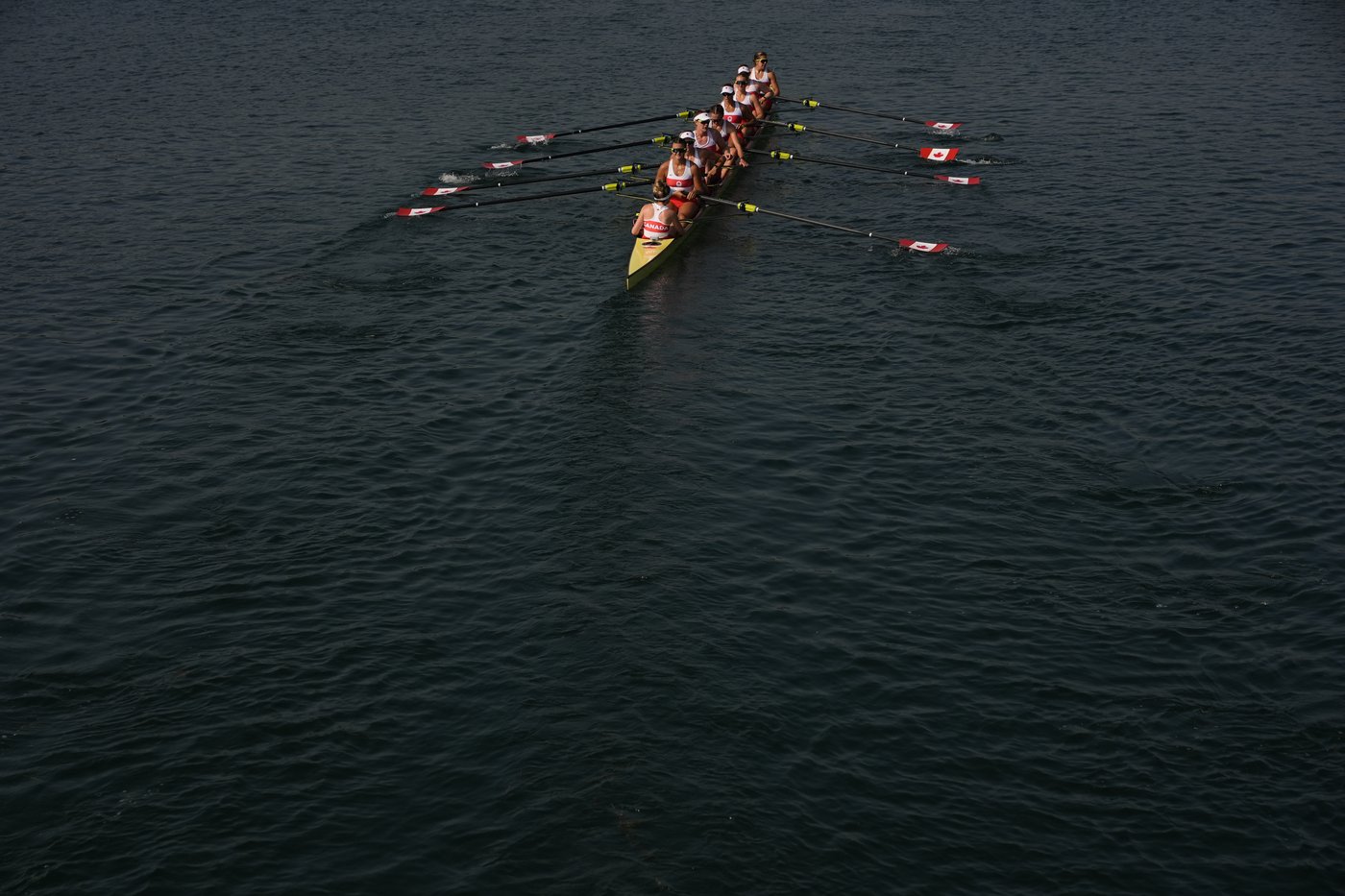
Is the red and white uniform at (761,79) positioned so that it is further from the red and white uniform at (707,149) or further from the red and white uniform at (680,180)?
the red and white uniform at (680,180)

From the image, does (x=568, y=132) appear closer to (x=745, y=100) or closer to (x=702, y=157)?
(x=745, y=100)

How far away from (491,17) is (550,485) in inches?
2201

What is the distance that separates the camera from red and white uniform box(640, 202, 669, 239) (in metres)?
36.6

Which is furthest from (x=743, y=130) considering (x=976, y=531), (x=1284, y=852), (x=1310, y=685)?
(x=1284, y=852)

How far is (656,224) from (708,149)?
6.58 metres

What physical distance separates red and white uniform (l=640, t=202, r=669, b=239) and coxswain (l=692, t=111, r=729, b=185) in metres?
4.83

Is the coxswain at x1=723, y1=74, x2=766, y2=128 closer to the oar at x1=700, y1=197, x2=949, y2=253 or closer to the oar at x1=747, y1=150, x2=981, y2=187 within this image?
the oar at x1=747, y1=150, x2=981, y2=187

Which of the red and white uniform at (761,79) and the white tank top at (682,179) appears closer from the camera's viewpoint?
the white tank top at (682,179)

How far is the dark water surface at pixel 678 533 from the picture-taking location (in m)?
17.3

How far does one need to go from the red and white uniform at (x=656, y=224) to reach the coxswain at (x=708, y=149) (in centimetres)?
483

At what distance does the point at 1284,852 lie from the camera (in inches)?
659

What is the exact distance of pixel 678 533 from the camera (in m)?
23.9

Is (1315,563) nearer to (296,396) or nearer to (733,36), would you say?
(296,396)

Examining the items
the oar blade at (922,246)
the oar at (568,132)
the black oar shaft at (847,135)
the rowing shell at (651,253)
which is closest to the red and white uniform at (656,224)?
the rowing shell at (651,253)
